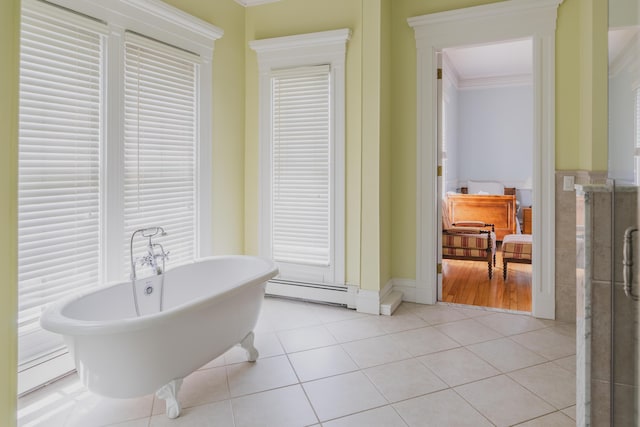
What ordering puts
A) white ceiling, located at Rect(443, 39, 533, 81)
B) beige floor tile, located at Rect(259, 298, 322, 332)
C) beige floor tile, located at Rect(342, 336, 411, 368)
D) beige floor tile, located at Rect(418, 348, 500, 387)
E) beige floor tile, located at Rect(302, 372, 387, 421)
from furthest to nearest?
1. white ceiling, located at Rect(443, 39, 533, 81)
2. beige floor tile, located at Rect(259, 298, 322, 332)
3. beige floor tile, located at Rect(342, 336, 411, 368)
4. beige floor tile, located at Rect(418, 348, 500, 387)
5. beige floor tile, located at Rect(302, 372, 387, 421)

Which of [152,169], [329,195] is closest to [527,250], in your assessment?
[329,195]

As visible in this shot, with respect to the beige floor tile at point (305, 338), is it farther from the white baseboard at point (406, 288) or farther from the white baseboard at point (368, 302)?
the white baseboard at point (406, 288)

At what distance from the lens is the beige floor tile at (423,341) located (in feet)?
9.59

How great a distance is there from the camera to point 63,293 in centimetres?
246

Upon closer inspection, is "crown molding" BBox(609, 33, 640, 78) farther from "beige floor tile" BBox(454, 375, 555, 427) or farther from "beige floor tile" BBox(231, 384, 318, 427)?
"beige floor tile" BBox(231, 384, 318, 427)

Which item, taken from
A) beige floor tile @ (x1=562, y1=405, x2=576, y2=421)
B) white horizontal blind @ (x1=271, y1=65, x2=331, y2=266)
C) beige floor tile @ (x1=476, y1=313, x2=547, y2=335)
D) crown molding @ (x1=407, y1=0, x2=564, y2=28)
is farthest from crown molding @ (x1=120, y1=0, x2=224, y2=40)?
beige floor tile @ (x1=562, y1=405, x2=576, y2=421)

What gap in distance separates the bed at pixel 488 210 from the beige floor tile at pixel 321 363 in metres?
4.27

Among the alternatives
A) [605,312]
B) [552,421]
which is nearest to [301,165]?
[552,421]

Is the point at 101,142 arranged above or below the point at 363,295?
above

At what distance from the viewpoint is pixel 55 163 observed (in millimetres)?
2391

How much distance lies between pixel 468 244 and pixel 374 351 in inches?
98.9

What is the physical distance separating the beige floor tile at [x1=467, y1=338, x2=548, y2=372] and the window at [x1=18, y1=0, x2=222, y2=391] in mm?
2415

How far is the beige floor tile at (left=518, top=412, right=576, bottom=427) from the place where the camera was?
2.04 metres

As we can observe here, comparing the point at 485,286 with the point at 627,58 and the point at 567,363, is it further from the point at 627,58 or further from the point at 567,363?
the point at 627,58
